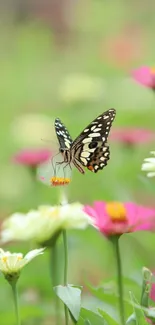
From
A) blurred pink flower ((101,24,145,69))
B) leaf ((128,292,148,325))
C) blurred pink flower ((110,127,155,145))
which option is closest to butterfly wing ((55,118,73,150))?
leaf ((128,292,148,325))

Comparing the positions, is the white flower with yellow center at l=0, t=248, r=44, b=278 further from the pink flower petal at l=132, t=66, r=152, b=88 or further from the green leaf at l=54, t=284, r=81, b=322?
the pink flower petal at l=132, t=66, r=152, b=88

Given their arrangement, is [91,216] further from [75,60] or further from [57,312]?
[75,60]

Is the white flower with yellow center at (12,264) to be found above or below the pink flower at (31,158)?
below

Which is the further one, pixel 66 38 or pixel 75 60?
pixel 66 38

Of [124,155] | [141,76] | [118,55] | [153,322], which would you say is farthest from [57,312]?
[118,55]

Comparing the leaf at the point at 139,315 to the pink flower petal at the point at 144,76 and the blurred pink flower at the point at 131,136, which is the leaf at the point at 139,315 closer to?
the pink flower petal at the point at 144,76

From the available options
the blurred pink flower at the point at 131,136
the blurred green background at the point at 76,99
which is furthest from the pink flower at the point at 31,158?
the blurred pink flower at the point at 131,136
